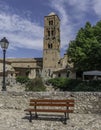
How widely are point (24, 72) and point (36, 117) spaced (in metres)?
55.4

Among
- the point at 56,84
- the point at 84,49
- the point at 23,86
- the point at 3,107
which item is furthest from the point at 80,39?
the point at 3,107

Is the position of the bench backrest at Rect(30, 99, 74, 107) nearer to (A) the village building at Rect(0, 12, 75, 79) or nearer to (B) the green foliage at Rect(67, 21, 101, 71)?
(B) the green foliage at Rect(67, 21, 101, 71)

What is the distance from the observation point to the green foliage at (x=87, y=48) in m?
31.7

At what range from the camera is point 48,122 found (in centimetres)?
995

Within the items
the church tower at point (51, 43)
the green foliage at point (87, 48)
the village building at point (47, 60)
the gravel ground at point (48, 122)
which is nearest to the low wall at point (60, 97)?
the gravel ground at point (48, 122)

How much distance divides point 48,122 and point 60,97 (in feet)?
6.72

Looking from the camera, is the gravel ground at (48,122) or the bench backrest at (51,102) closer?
the gravel ground at (48,122)

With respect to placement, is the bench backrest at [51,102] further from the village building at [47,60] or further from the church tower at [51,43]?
the church tower at [51,43]

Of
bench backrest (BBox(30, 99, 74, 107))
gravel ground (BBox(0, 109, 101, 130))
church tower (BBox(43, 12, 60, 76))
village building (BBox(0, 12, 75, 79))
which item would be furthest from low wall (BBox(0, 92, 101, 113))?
church tower (BBox(43, 12, 60, 76))

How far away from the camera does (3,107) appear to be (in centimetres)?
1262

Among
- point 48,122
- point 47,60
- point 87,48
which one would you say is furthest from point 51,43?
point 48,122

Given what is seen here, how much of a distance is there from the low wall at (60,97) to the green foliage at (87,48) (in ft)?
64.4

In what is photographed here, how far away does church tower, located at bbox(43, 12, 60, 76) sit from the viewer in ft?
213

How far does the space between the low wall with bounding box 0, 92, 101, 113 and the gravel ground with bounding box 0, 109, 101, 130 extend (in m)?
0.53
